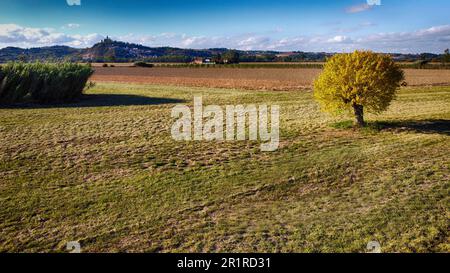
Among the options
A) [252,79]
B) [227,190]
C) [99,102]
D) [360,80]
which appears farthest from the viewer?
[252,79]

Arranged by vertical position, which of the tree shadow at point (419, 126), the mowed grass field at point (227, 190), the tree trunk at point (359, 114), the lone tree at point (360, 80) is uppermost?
the lone tree at point (360, 80)

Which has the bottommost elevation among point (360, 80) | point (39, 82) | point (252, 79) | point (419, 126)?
point (419, 126)

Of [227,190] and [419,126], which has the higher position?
[419,126]

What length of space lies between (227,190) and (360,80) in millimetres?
8354

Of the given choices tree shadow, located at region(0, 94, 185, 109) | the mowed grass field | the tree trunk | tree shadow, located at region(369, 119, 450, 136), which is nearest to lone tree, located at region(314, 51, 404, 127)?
the tree trunk

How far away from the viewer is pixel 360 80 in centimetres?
1451

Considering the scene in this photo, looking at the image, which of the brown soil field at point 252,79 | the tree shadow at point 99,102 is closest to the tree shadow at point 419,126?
the tree shadow at point 99,102

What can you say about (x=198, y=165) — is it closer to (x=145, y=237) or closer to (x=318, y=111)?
(x=145, y=237)

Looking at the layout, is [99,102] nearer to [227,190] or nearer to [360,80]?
[360,80]

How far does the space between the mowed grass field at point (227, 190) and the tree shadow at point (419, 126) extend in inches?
3.5

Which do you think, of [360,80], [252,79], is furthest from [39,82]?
[252,79]

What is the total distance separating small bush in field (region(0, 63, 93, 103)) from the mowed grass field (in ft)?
34.5

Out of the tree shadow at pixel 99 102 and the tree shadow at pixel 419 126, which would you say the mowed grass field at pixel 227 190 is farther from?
the tree shadow at pixel 99 102

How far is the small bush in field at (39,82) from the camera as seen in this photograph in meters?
25.5
